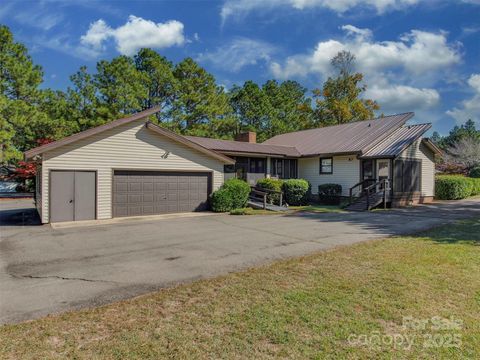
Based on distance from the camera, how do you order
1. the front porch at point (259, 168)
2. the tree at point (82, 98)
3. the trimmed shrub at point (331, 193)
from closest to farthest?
the trimmed shrub at point (331, 193)
the front porch at point (259, 168)
the tree at point (82, 98)

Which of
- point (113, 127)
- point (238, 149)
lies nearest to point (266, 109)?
point (238, 149)

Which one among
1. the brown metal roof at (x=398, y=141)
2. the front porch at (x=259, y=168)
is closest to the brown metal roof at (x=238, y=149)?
the front porch at (x=259, y=168)

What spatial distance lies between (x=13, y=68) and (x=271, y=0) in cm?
2196

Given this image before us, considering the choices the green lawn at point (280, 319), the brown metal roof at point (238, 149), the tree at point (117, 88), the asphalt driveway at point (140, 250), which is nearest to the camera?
the green lawn at point (280, 319)

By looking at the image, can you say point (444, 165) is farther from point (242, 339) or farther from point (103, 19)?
point (242, 339)

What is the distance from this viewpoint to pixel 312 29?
61.6 feet

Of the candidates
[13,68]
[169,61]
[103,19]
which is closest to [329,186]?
[103,19]

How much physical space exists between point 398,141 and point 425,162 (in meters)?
3.17

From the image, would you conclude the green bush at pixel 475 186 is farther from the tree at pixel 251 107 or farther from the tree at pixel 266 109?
the tree at pixel 251 107

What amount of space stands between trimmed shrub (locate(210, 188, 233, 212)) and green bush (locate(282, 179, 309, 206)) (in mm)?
4227

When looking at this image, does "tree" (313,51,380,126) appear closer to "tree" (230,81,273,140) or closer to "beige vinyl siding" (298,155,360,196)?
"tree" (230,81,273,140)

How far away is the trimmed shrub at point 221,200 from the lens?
16.6 metres

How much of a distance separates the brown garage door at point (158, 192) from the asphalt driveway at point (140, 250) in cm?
170

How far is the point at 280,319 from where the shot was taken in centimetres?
411
